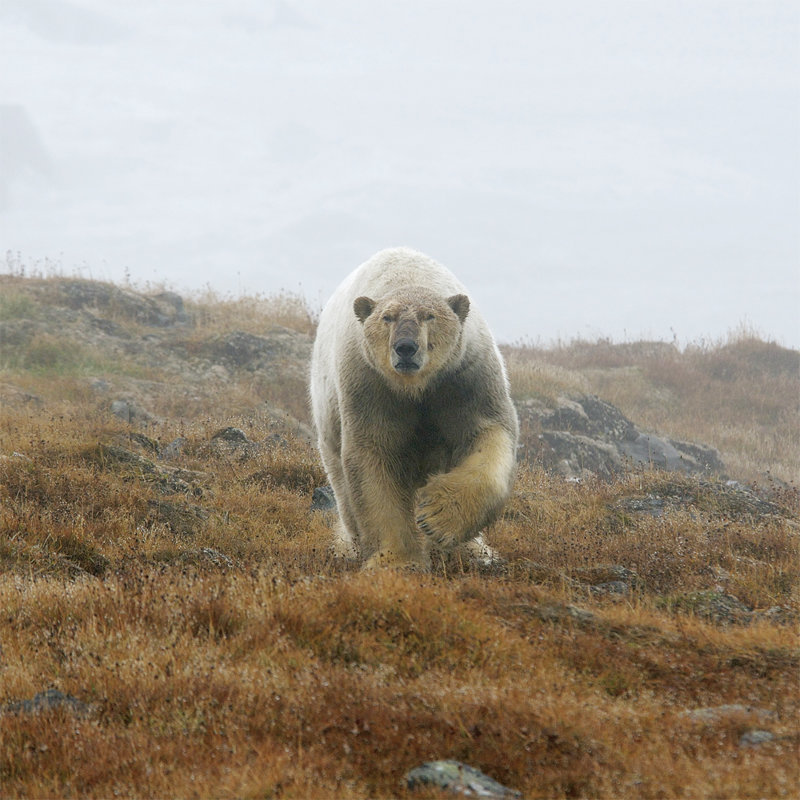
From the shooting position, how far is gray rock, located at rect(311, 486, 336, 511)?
11102 millimetres

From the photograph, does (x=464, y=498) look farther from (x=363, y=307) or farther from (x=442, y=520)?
(x=363, y=307)

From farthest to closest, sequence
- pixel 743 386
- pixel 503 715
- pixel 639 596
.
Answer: pixel 743 386 < pixel 639 596 < pixel 503 715

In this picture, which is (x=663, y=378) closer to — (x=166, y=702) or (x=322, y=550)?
(x=322, y=550)

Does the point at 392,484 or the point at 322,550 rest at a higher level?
the point at 392,484

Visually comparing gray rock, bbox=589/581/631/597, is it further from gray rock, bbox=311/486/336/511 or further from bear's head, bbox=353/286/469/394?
gray rock, bbox=311/486/336/511

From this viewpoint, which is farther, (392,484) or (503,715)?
(392,484)

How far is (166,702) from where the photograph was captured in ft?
14.5

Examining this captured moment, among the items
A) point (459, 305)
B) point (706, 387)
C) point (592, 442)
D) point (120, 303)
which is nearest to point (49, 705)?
point (459, 305)

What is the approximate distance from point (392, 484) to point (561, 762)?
406 centimetres

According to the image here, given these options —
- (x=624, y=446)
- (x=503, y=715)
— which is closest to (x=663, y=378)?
(x=624, y=446)

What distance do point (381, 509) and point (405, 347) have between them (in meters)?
1.44

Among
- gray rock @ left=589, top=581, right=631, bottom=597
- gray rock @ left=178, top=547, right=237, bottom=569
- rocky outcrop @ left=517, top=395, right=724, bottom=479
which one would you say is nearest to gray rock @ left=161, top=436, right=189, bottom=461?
gray rock @ left=178, top=547, right=237, bottom=569

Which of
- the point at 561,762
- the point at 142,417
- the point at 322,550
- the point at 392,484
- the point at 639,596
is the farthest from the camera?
the point at 142,417

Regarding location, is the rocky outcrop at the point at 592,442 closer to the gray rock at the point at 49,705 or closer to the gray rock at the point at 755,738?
the gray rock at the point at 755,738
